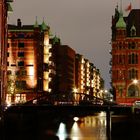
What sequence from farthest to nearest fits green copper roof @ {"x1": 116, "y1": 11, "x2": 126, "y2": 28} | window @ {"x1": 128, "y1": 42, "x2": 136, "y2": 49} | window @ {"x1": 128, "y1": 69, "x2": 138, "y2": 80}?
1. green copper roof @ {"x1": 116, "y1": 11, "x2": 126, "y2": 28}
2. window @ {"x1": 128, "y1": 42, "x2": 136, "y2": 49}
3. window @ {"x1": 128, "y1": 69, "x2": 138, "y2": 80}

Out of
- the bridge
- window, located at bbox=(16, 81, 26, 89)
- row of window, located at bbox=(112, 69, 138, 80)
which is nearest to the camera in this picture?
the bridge

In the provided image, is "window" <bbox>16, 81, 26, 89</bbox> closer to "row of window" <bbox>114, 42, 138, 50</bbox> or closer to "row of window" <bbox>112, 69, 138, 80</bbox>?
"row of window" <bbox>112, 69, 138, 80</bbox>

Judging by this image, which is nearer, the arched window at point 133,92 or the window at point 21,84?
the arched window at point 133,92

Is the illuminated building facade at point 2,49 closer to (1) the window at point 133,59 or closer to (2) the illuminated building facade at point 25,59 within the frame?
(2) the illuminated building facade at point 25,59

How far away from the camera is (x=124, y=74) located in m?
165

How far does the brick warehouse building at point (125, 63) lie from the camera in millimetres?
162750

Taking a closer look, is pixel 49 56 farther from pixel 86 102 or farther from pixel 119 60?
pixel 86 102

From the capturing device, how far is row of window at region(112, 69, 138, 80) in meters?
164

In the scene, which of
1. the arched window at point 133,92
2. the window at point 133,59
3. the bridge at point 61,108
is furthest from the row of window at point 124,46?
the bridge at point 61,108

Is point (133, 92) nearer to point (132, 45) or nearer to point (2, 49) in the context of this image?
point (132, 45)

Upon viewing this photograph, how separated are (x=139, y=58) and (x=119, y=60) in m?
5.30

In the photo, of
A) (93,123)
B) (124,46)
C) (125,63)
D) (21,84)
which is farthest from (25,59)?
(93,123)

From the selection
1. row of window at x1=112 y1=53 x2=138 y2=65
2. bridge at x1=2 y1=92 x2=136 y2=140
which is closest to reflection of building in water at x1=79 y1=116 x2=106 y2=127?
bridge at x1=2 y1=92 x2=136 y2=140

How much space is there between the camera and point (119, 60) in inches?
6511
